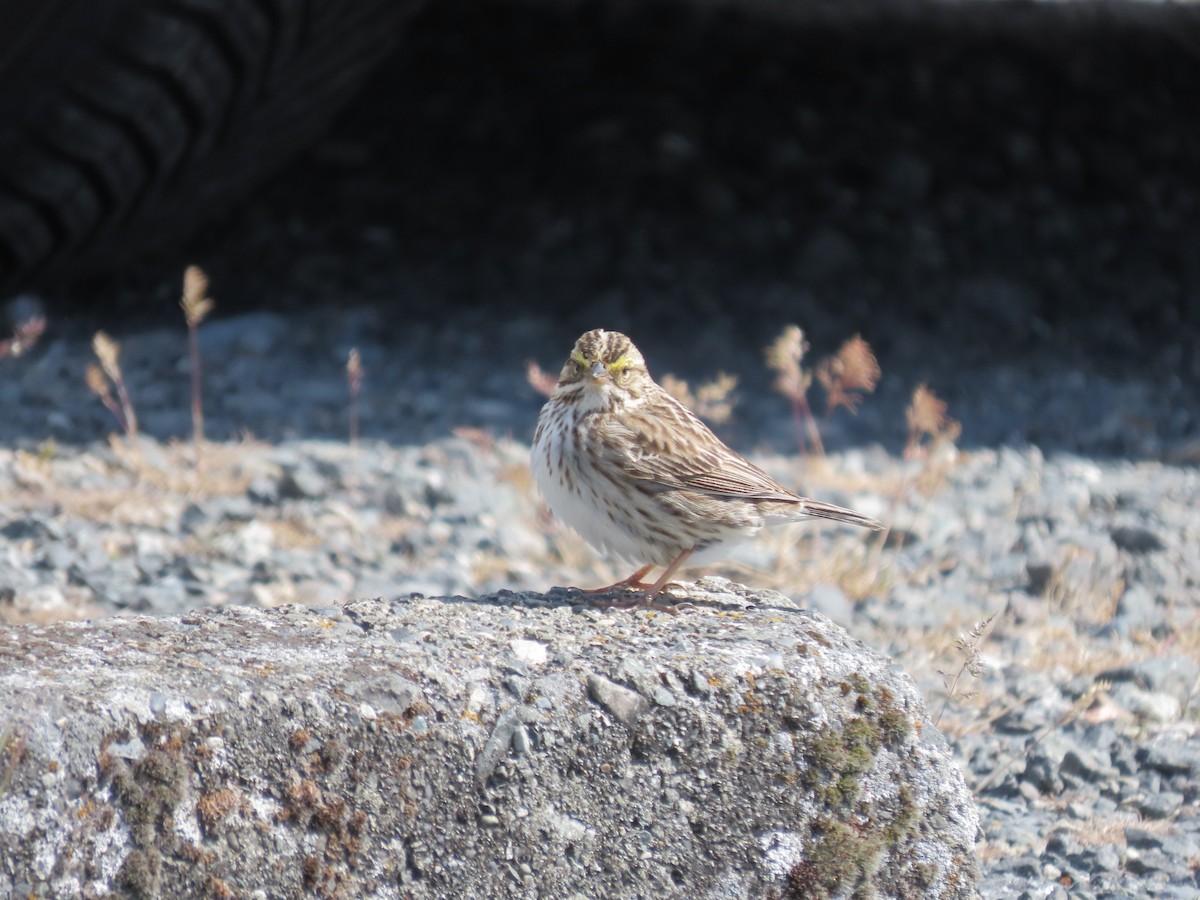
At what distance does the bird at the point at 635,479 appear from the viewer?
12.7ft

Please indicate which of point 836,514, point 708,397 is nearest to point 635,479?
point 836,514

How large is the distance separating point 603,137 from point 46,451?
12.9 ft

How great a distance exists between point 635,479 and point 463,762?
1.32 meters

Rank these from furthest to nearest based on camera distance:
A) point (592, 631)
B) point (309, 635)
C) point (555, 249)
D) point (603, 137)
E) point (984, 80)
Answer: point (984, 80) → point (603, 137) → point (555, 249) → point (592, 631) → point (309, 635)

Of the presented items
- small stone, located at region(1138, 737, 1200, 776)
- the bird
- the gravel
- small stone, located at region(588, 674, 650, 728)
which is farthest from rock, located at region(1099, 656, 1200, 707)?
small stone, located at region(588, 674, 650, 728)

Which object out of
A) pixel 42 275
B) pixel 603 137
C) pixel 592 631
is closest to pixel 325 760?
Result: pixel 592 631

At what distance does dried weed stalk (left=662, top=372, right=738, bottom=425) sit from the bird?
116cm

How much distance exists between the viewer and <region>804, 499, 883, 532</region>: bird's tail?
405cm

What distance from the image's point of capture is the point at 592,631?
3115 mm

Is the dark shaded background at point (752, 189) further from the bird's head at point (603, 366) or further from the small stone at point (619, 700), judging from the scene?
the small stone at point (619, 700)

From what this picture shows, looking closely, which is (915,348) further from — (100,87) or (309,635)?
(309,635)

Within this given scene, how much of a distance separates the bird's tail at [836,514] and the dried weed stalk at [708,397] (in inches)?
46.0

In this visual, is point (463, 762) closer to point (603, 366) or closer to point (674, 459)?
point (674, 459)

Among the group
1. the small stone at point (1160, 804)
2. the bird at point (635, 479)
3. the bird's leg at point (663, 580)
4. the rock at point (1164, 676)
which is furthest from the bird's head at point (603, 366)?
the rock at point (1164, 676)
